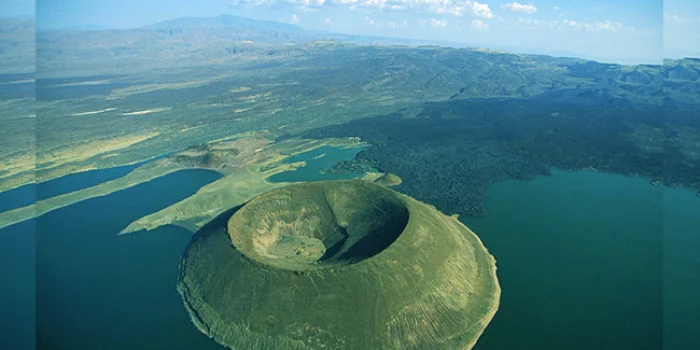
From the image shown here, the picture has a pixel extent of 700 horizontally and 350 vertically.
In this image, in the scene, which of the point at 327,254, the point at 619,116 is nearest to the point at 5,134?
the point at 327,254

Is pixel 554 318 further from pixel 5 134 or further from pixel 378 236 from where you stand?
pixel 5 134

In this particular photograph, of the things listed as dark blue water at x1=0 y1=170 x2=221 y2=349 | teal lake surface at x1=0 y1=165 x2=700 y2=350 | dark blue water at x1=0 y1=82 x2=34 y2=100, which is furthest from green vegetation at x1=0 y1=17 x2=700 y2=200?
teal lake surface at x1=0 y1=165 x2=700 y2=350

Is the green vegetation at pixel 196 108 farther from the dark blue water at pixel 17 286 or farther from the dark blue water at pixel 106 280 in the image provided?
the dark blue water at pixel 106 280

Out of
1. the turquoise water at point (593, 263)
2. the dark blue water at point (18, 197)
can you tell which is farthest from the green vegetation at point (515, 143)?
A: the dark blue water at point (18, 197)

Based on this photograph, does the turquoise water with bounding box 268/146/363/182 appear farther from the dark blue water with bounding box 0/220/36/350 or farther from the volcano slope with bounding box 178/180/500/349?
the dark blue water with bounding box 0/220/36/350

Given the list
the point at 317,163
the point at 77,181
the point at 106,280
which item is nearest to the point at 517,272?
the point at 106,280

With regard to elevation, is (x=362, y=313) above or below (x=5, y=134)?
below
